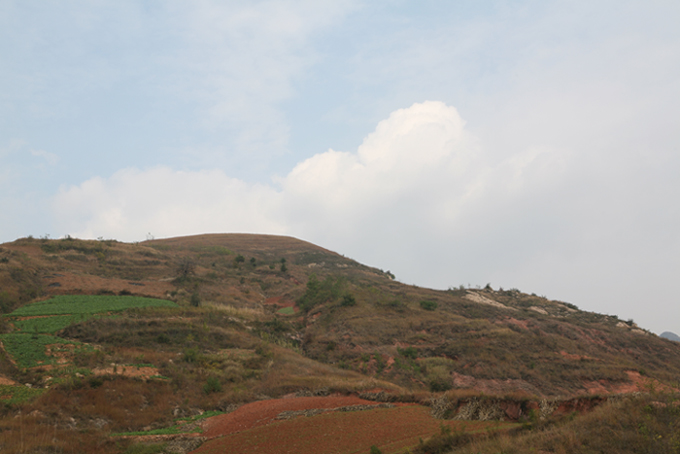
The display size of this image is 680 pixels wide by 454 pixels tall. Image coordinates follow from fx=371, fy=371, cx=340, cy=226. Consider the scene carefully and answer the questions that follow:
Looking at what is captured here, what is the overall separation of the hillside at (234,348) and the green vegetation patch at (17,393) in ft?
0.28

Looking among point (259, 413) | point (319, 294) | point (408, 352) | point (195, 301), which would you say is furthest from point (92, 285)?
point (408, 352)

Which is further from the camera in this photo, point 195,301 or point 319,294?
point 319,294

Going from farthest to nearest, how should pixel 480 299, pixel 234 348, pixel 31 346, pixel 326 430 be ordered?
pixel 480 299 → pixel 234 348 → pixel 31 346 → pixel 326 430

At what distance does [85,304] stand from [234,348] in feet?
44.0

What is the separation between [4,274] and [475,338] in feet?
128

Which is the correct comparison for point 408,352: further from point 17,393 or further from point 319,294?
point 17,393

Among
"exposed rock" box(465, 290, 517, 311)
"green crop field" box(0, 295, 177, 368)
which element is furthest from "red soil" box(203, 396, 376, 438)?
"exposed rock" box(465, 290, 517, 311)

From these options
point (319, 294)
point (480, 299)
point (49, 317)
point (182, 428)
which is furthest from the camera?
point (480, 299)

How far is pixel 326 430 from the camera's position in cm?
1201

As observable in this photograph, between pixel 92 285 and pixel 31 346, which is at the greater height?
pixel 92 285

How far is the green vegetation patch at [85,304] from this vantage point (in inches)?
1042

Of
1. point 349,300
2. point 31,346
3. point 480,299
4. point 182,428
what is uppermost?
point 480,299

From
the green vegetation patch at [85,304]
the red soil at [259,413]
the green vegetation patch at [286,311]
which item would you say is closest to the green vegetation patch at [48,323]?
the green vegetation patch at [85,304]

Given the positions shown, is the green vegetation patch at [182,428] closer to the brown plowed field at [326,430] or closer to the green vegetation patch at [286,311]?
the brown plowed field at [326,430]
